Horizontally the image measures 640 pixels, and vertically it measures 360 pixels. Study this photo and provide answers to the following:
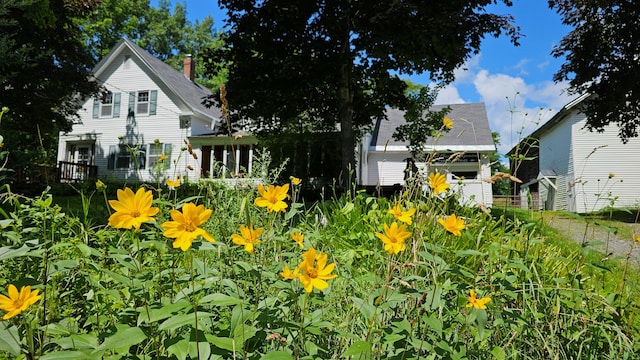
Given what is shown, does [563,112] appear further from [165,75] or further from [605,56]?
[165,75]

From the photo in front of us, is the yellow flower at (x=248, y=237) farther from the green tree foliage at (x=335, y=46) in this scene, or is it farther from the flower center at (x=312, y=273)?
the green tree foliage at (x=335, y=46)

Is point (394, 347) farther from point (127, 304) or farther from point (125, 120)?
point (125, 120)

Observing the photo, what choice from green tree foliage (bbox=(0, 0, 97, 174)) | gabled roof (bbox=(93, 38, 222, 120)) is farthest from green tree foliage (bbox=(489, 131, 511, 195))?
gabled roof (bbox=(93, 38, 222, 120))

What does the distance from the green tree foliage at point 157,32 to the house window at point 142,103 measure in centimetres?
808

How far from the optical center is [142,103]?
18422 mm

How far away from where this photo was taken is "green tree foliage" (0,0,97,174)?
8.61m

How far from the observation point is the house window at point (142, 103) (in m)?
18.3

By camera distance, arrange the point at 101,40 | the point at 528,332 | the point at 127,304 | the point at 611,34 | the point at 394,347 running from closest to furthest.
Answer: the point at 394,347
the point at 127,304
the point at 528,332
the point at 611,34
the point at 101,40

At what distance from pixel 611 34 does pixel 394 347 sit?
12.9m

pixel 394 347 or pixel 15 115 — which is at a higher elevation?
pixel 15 115

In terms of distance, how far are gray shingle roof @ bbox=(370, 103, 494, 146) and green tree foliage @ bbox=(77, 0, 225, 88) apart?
40.2 feet

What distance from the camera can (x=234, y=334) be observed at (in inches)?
36.6

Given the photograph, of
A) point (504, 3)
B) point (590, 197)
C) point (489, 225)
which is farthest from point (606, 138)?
point (489, 225)

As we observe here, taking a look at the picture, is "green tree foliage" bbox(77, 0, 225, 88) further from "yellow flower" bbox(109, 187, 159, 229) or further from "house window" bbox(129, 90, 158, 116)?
"yellow flower" bbox(109, 187, 159, 229)
